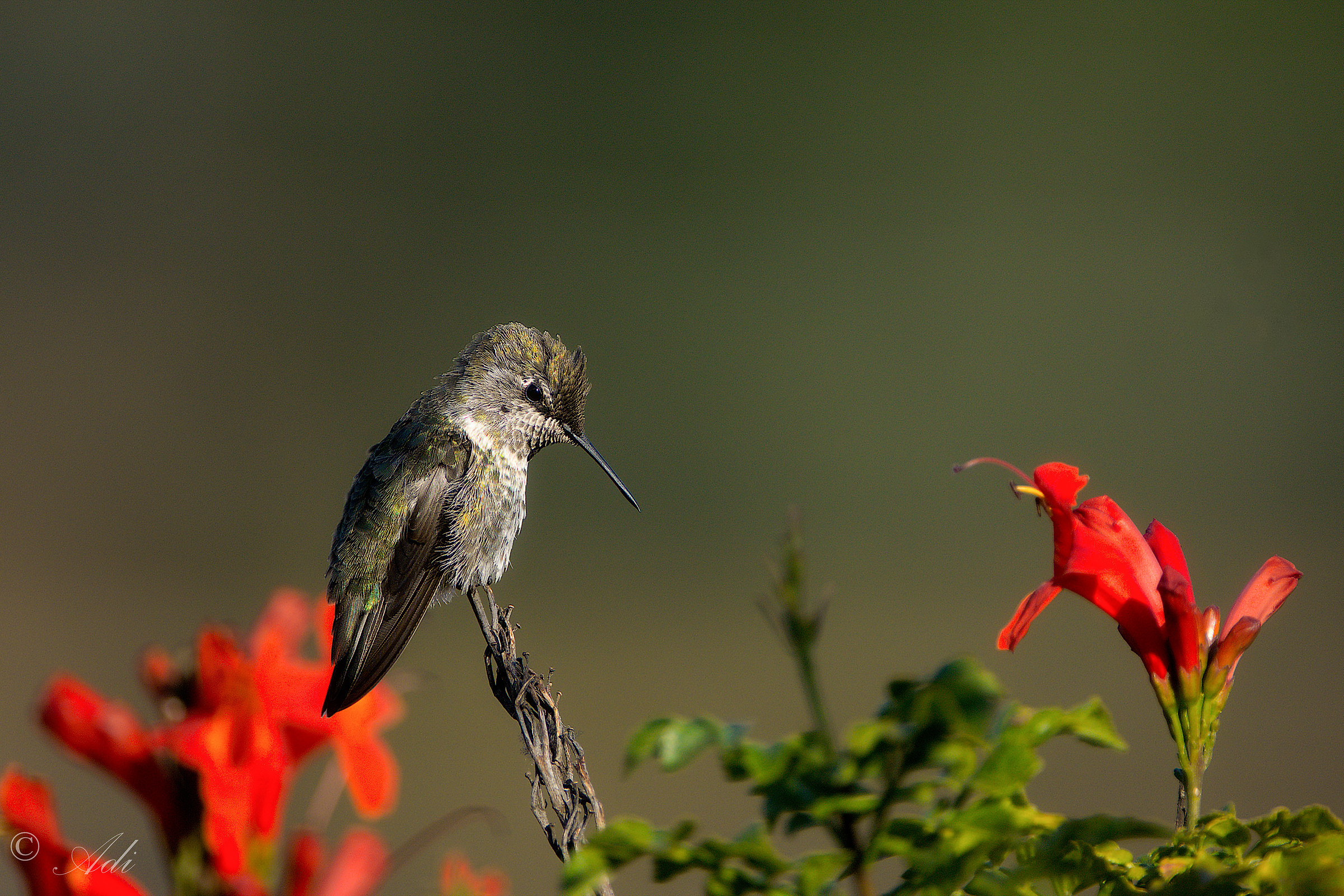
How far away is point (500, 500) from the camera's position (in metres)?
Result: 2.00

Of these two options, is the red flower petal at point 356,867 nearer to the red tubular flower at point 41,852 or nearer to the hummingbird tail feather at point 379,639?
the red tubular flower at point 41,852

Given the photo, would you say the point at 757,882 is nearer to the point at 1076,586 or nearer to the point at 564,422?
the point at 1076,586

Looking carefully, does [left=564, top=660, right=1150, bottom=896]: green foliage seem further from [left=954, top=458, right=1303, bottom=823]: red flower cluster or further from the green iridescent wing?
the green iridescent wing

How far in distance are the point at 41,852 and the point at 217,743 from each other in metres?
0.11

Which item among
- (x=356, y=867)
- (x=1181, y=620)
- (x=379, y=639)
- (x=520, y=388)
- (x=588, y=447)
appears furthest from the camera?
(x=588, y=447)

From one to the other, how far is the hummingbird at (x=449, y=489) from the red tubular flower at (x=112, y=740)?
1.06 metres

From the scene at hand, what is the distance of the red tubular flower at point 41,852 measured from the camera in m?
0.49

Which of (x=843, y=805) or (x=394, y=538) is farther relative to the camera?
(x=394, y=538)

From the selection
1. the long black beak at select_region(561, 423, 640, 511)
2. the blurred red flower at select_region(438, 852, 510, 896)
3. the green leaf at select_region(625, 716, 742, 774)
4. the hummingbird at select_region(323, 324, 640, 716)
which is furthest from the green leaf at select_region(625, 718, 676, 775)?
the long black beak at select_region(561, 423, 640, 511)

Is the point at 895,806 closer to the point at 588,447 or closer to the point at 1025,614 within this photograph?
the point at 1025,614

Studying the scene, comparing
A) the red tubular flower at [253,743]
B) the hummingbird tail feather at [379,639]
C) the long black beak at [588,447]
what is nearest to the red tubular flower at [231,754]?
the red tubular flower at [253,743]

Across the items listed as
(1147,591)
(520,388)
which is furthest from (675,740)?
(520,388)

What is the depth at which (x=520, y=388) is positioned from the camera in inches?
81.6

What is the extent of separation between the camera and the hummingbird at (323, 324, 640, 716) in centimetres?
177
